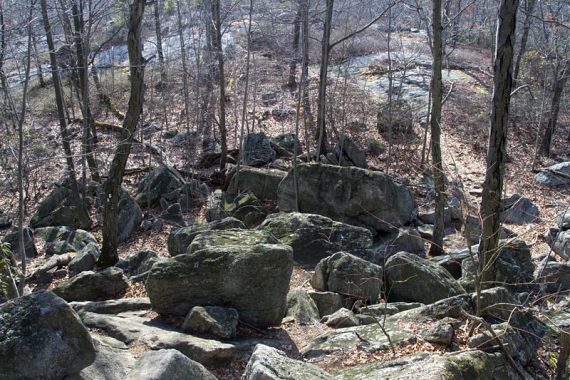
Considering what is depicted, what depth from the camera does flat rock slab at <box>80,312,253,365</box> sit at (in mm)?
6820

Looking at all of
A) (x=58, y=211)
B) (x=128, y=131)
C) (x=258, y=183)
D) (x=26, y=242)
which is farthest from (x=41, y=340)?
(x=258, y=183)

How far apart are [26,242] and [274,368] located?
43.4ft

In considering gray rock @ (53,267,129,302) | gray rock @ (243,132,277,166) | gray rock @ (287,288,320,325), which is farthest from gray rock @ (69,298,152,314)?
gray rock @ (243,132,277,166)

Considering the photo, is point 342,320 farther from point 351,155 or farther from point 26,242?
point 351,155

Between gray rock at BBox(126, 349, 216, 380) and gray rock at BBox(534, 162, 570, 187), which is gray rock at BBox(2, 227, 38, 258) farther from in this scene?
gray rock at BBox(534, 162, 570, 187)

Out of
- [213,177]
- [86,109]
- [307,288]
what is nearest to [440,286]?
[307,288]

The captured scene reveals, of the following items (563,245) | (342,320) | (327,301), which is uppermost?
(342,320)

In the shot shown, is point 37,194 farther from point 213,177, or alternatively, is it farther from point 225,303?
point 225,303

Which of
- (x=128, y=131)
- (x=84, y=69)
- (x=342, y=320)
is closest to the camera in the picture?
(x=342, y=320)

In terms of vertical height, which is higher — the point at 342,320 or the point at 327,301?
the point at 342,320

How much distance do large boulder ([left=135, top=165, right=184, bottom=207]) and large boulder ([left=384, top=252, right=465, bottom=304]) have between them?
11206 mm

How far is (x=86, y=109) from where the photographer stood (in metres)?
16.2

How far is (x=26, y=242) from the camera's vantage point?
15.8 meters

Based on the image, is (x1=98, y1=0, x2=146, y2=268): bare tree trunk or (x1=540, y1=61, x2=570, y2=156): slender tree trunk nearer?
(x1=98, y1=0, x2=146, y2=268): bare tree trunk
